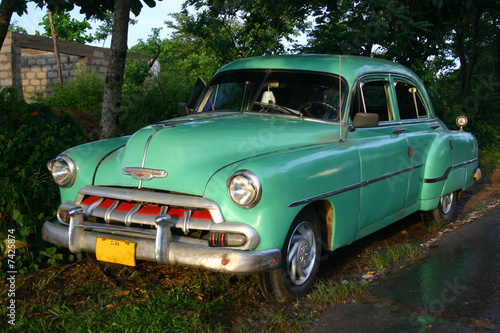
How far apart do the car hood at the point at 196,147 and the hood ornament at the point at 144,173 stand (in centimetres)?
2

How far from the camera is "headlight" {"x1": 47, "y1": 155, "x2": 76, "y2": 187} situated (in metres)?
3.66

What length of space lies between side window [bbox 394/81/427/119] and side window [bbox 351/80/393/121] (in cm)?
21

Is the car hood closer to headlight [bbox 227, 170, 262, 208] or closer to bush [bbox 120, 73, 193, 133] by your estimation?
headlight [bbox 227, 170, 262, 208]

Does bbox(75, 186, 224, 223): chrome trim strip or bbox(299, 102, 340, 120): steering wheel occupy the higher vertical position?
bbox(299, 102, 340, 120): steering wheel

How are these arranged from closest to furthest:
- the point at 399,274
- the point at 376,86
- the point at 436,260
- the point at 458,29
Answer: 1. the point at 399,274
2. the point at 436,260
3. the point at 376,86
4. the point at 458,29

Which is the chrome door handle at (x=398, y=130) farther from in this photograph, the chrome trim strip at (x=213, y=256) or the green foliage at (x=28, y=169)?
the green foliage at (x=28, y=169)

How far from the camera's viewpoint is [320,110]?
421 centimetres

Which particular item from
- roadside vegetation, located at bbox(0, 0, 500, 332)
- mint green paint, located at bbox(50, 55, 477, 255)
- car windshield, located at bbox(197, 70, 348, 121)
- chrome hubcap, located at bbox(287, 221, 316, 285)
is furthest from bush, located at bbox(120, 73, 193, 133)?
chrome hubcap, located at bbox(287, 221, 316, 285)

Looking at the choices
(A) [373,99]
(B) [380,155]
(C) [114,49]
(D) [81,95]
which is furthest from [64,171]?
(D) [81,95]

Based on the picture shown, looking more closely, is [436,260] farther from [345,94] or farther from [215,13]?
[215,13]

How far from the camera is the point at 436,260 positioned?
4.45 meters

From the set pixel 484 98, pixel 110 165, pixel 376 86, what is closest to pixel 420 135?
pixel 376 86

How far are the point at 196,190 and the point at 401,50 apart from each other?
717cm

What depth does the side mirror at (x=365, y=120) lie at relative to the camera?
4039mm
